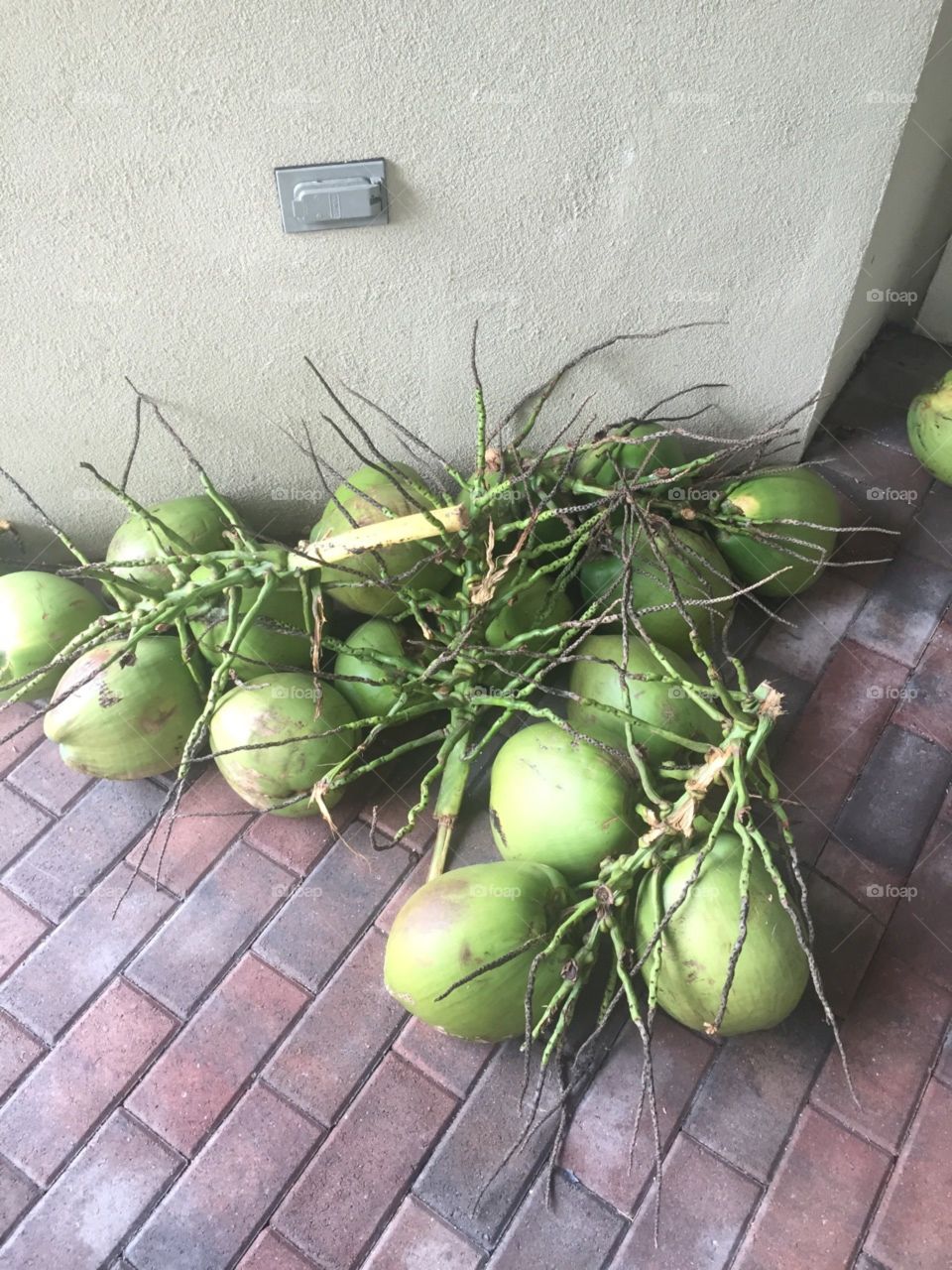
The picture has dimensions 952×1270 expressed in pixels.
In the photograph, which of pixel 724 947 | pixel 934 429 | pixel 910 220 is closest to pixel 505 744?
pixel 724 947

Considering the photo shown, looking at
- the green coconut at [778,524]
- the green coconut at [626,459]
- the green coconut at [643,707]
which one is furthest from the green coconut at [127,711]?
the green coconut at [778,524]

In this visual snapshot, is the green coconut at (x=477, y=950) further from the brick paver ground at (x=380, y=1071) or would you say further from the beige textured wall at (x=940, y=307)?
the beige textured wall at (x=940, y=307)

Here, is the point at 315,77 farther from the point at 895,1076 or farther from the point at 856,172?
the point at 895,1076

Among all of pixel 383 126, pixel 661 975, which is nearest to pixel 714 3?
pixel 383 126

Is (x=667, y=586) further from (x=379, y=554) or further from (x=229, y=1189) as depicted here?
(x=229, y=1189)

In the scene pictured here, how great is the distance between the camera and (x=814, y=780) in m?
2.23

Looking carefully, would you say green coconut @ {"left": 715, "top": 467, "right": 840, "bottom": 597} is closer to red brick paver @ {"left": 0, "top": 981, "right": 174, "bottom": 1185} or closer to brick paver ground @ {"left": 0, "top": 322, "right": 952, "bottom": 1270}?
brick paver ground @ {"left": 0, "top": 322, "right": 952, "bottom": 1270}

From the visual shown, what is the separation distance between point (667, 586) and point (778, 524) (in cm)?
37

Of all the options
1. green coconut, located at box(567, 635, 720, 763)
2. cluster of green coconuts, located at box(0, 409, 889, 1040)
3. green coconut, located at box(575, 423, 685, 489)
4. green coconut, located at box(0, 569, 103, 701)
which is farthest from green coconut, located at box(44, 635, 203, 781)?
green coconut, located at box(575, 423, 685, 489)

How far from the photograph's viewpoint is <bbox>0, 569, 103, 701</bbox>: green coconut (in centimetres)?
225

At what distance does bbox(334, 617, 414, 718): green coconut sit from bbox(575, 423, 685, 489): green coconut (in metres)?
0.56

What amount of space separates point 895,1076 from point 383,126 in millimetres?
2041

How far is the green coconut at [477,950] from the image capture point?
5.73 feet

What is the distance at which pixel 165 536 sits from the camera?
227 centimetres
